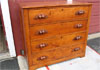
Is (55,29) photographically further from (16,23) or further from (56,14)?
(16,23)

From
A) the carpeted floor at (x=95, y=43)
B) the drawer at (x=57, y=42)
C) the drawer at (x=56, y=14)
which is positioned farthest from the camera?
the carpeted floor at (x=95, y=43)

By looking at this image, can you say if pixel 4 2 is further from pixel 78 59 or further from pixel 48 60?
pixel 78 59

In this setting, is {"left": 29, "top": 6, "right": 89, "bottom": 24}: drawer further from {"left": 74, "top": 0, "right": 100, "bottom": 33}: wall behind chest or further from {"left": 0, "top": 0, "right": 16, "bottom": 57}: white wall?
{"left": 74, "top": 0, "right": 100, "bottom": 33}: wall behind chest

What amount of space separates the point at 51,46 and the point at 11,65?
782 mm

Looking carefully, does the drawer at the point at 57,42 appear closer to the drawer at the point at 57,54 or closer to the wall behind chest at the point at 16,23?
the drawer at the point at 57,54

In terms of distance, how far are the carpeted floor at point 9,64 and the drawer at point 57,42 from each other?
50 cm

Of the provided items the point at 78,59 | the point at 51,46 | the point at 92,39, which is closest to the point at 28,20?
the point at 51,46

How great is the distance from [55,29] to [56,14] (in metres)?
0.22

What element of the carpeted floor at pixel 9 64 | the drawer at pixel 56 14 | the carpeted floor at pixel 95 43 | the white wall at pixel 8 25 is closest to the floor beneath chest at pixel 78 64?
the carpeted floor at pixel 9 64

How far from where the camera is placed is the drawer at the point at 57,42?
143 cm

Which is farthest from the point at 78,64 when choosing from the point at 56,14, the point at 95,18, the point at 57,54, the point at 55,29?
the point at 95,18

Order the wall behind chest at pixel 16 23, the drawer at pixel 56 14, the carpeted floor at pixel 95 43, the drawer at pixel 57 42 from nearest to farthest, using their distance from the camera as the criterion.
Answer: the drawer at pixel 56 14
the drawer at pixel 57 42
the wall behind chest at pixel 16 23
the carpeted floor at pixel 95 43

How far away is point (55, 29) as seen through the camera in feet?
4.69

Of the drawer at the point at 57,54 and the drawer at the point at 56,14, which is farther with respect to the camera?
the drawer at the point at 57,54
